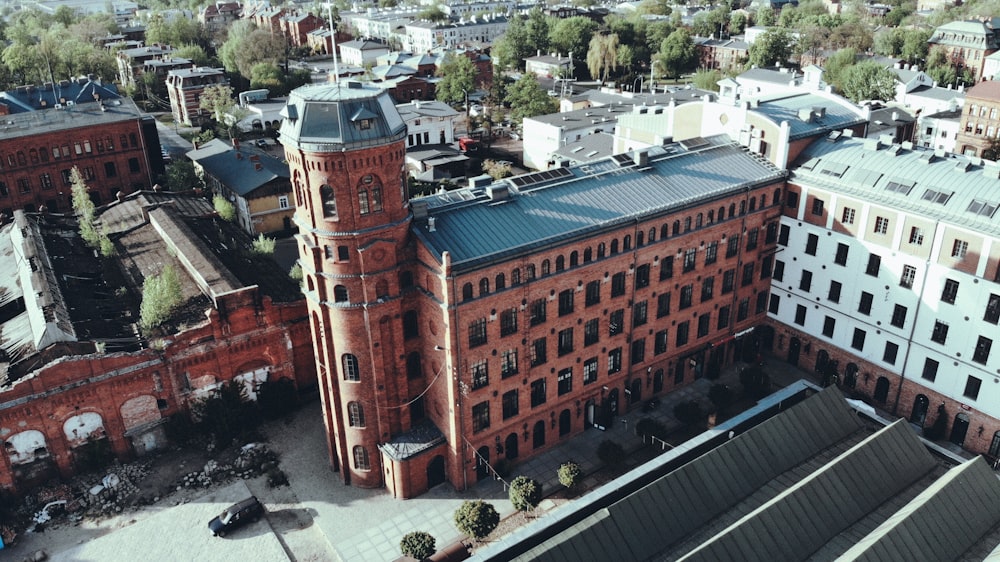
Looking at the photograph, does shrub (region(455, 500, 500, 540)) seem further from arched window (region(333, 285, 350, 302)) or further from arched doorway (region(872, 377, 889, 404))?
arched doorway (region(872, 377, 889, 404))

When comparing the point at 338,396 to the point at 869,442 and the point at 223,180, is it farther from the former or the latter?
the point at 223,180

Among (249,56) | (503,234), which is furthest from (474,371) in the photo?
(249,56)

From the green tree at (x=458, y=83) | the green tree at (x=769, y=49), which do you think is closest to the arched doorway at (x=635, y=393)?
the green tree at (x=458, y=83)

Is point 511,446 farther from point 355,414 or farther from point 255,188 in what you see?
point 255,188

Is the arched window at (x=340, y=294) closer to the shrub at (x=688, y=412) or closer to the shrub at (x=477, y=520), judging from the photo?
the shrub at (x=477, y=520)

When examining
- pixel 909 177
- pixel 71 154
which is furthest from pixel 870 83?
pixel 71 154

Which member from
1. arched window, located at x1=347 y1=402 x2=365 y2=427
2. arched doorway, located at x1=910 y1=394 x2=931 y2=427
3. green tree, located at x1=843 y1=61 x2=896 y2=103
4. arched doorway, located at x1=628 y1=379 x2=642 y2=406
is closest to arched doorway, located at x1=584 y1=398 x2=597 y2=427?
arched doorway, located at x1=628 y1=379 x2=642 y2=406
